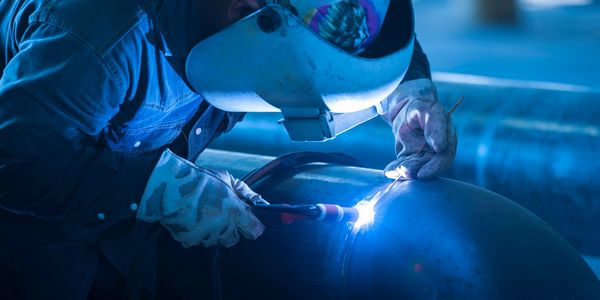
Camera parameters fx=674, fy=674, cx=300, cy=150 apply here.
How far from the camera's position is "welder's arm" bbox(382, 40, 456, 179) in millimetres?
1225

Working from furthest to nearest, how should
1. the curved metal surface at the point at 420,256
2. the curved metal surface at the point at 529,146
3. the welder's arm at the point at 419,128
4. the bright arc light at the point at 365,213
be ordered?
1. the curved metal surface at the point at 529,146
2. the welder's arm at the point at 419,128
3. the bright arc light at the point at 365,213
4. the curved metal surface at the point at 420,256

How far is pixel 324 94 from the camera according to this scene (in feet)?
3.65

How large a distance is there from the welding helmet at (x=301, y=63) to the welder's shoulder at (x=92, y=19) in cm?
13

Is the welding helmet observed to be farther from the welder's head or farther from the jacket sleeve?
the jacket sleeve

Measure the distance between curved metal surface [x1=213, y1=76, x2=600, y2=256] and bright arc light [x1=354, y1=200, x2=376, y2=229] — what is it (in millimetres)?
941

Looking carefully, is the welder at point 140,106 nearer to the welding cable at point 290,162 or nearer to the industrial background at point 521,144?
the welding cable at point 290,162

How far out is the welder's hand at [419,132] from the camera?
1.22 m

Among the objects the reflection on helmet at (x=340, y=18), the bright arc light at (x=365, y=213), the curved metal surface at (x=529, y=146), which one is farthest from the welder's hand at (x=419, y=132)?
the curved metal surface at (x=529, y=146)

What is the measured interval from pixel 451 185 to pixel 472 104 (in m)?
1.06

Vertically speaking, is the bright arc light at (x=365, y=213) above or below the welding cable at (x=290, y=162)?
above

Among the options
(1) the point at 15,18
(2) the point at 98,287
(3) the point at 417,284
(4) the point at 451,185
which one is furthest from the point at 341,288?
(1) the point at 15,18

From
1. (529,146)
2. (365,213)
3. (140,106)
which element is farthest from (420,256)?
(529,146)

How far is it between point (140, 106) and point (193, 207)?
0.83 ft

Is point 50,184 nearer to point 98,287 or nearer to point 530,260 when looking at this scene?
point 98,287
